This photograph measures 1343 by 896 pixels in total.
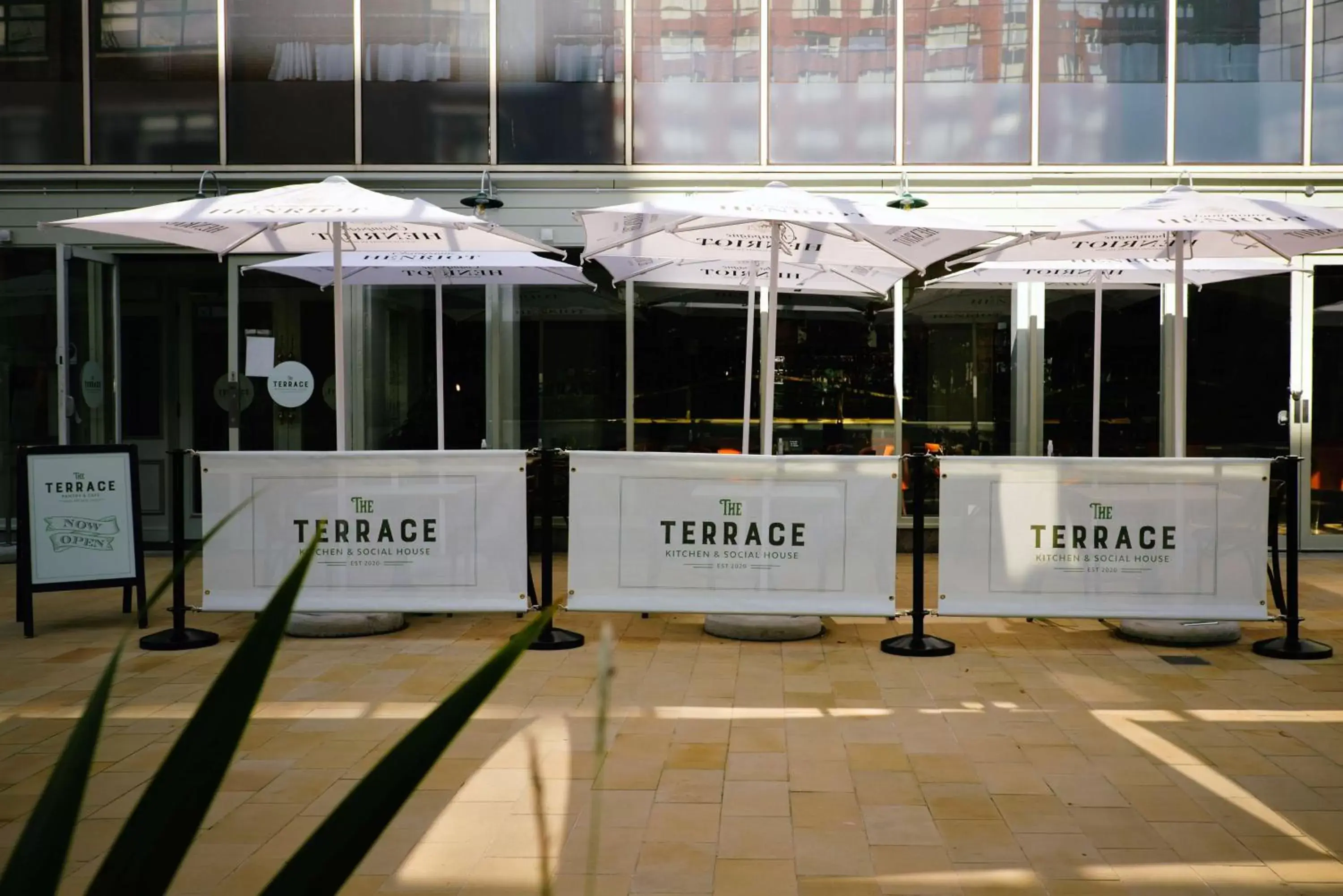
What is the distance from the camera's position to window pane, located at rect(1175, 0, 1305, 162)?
10.8 m

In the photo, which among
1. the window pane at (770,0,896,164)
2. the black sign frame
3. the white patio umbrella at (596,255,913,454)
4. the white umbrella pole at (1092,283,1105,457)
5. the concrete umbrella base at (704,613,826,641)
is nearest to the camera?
the concrete umbrella base at (704,613,826,641)

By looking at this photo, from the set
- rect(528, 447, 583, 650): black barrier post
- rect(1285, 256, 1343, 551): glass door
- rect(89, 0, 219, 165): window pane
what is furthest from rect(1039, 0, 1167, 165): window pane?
rect(89, 0, 219, 165): window pane

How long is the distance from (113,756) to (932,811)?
3.06m

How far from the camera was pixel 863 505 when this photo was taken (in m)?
6.67

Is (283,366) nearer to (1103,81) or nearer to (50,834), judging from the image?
(1103,81)

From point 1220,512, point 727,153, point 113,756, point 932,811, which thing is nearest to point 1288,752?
point 932,811

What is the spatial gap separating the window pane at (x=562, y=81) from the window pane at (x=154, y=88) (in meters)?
2.66

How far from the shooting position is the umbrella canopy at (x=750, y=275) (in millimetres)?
8703

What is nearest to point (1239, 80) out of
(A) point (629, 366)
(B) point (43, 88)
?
→ (A) point (629, 366)

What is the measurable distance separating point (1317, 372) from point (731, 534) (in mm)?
6770

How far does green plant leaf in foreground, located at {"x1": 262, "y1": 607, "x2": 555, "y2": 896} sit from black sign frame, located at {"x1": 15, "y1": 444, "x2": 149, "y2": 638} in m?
6.61

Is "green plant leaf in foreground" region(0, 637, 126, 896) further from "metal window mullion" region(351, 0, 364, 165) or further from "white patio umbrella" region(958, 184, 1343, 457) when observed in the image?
"metal window mullion" region(351, 0, 364, 165)

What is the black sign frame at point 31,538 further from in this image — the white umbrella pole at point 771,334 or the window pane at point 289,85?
the window pane at point 289,85

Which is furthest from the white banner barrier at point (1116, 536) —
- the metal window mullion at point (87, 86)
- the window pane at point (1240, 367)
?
the metal window mullion at point (87, 86)
